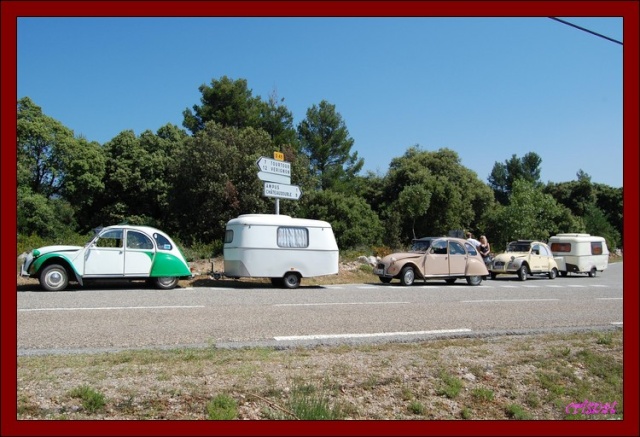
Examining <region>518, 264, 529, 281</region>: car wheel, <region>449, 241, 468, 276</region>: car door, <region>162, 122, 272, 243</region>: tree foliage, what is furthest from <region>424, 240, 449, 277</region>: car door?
<region>162, 122, 272, 243</region>: tree foliage

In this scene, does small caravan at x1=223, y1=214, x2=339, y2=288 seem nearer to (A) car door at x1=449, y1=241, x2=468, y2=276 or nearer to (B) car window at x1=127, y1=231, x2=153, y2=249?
(B) car window at x1=127, y1=231, x2=153, y2=249

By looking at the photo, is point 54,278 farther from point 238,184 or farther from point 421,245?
point 238,184

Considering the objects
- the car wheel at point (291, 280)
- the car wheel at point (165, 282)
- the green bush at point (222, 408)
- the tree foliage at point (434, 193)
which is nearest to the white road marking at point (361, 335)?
the green bush at point (222, 408)

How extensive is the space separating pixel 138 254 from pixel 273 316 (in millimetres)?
6480

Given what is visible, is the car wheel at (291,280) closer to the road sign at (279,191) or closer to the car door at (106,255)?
the road sign at (279,191)

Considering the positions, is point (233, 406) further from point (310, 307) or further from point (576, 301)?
point (576, 301)

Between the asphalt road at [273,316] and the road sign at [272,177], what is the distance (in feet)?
16.1

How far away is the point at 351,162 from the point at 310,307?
40910 mm

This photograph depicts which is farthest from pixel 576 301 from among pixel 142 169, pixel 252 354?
pixel 142 169

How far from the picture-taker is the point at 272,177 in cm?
1880

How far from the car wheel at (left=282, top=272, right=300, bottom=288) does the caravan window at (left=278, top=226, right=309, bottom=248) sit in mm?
977

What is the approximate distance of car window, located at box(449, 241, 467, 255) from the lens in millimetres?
19609

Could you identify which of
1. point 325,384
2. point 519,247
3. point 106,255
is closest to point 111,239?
point 106,255

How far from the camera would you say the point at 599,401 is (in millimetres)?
6266
